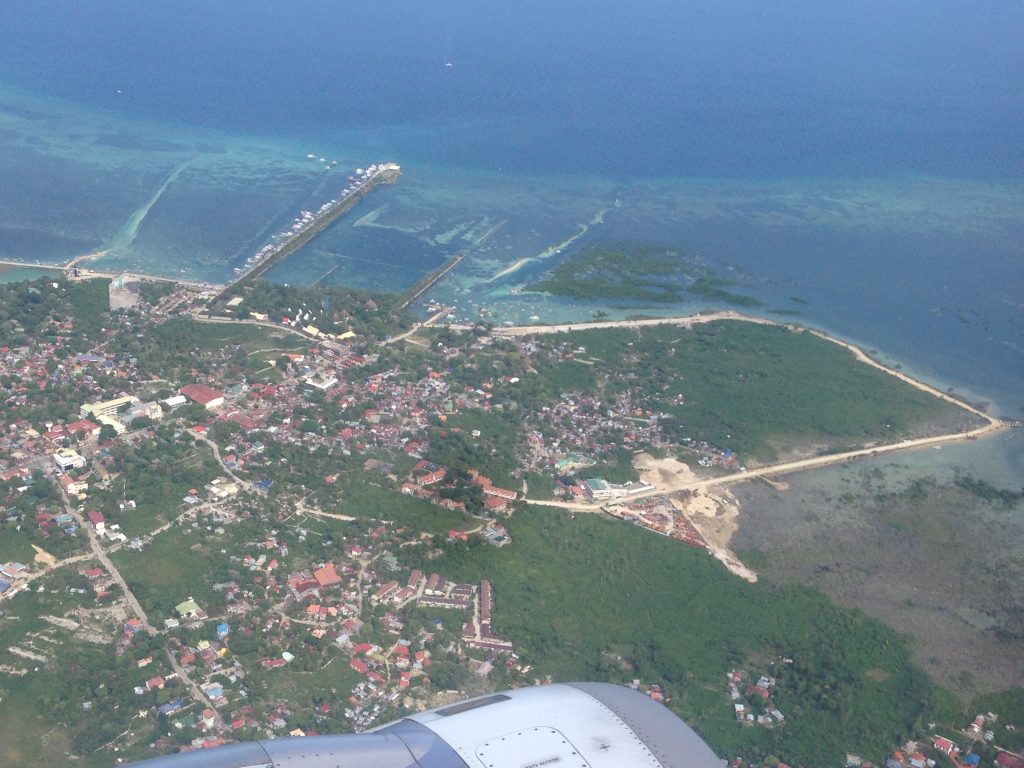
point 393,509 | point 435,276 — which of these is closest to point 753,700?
point 393,509

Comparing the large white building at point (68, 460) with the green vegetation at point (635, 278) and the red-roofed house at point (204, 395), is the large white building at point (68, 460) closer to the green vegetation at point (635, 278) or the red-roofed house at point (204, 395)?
the red-roofed house at point (204, 395)

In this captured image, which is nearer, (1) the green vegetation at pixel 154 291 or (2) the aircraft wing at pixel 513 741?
(2) the aircraft wing at pixel 513 741

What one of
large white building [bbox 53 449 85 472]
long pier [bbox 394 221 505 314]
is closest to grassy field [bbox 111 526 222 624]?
large white building [bbox 53 449 85 472]

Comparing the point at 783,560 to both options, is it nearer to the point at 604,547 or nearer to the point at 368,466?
the point at 604,547

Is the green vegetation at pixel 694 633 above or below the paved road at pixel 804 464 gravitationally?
below

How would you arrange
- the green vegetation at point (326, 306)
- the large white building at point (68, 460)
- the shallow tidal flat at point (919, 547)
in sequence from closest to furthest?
the shallow tidal flat at point (919, 547)
the large white building at point (68, 460)
the green vegetation at point (326, 306)

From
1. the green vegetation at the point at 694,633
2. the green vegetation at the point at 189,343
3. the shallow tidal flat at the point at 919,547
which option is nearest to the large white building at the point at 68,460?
the green vegetation at the point at 189,343

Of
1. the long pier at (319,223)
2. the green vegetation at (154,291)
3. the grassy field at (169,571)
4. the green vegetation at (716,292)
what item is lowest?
the grassy field at (169,571)
